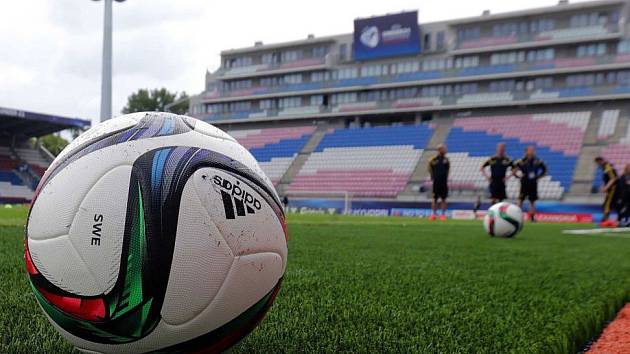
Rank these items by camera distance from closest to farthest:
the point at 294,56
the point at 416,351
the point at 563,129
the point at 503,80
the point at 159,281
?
the point at 159,281, the point at 416,351, the point at 563,129, the point at 503,80, the point at 294,56

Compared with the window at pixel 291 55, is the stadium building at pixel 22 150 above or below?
below

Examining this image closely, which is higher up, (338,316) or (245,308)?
(245,308)

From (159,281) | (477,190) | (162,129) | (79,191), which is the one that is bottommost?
(477,190)

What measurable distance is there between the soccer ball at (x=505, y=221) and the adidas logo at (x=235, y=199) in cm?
630

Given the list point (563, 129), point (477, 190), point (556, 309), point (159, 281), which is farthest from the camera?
point (563, 129)

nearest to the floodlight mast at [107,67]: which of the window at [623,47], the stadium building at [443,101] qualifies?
the stadium building at [443,101]

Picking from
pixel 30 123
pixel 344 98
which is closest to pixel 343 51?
pixel 344 98

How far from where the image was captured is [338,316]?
2.18 m

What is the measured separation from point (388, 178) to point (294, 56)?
637 inches

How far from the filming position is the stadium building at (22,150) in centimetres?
3033

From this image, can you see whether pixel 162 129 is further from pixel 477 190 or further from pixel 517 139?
pixel 517 139

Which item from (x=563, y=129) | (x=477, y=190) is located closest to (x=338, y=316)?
(x=477, y=190)

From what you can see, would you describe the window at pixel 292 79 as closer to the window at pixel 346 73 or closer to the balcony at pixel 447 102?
the balcony at pixel 447 102

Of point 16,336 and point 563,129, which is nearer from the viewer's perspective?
point 16,336
